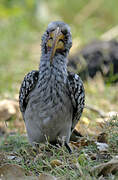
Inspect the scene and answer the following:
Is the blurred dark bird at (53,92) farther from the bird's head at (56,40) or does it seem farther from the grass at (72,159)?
the grass at (72,159)

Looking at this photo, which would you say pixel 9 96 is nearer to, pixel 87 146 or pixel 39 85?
pixel 39 85

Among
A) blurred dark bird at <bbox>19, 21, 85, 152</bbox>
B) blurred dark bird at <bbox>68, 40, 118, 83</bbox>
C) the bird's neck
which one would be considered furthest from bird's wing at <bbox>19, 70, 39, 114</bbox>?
blurred dark bird at <bbox>68, 40, 118, 83</bbox>

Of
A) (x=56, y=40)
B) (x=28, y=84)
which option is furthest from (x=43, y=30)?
(x=56, y=40)

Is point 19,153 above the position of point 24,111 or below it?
below

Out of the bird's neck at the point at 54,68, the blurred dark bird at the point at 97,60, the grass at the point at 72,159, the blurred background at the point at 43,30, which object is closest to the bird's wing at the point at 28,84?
the bird's neck at the point at 54,68

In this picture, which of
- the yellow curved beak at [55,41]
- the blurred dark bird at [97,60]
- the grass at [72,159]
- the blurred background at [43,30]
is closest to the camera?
the grass at [72,159]

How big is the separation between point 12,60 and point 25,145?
420 centimetres

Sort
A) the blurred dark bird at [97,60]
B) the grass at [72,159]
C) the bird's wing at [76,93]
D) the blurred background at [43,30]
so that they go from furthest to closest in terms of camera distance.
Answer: the blurred dark bird at [97,60], the blurred background at [43,30], the bird's wing at [76,93], the grass at [72,159]

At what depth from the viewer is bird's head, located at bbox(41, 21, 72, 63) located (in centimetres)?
436

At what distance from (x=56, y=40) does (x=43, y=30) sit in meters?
6.60

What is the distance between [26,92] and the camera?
4.59 metres

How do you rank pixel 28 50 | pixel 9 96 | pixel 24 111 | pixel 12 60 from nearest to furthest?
pixel 24 111, pixel 9 96, pixel 12 60, pixel 28 50

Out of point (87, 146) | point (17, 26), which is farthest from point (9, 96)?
point (17, 26)

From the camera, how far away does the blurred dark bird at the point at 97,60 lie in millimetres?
7594
